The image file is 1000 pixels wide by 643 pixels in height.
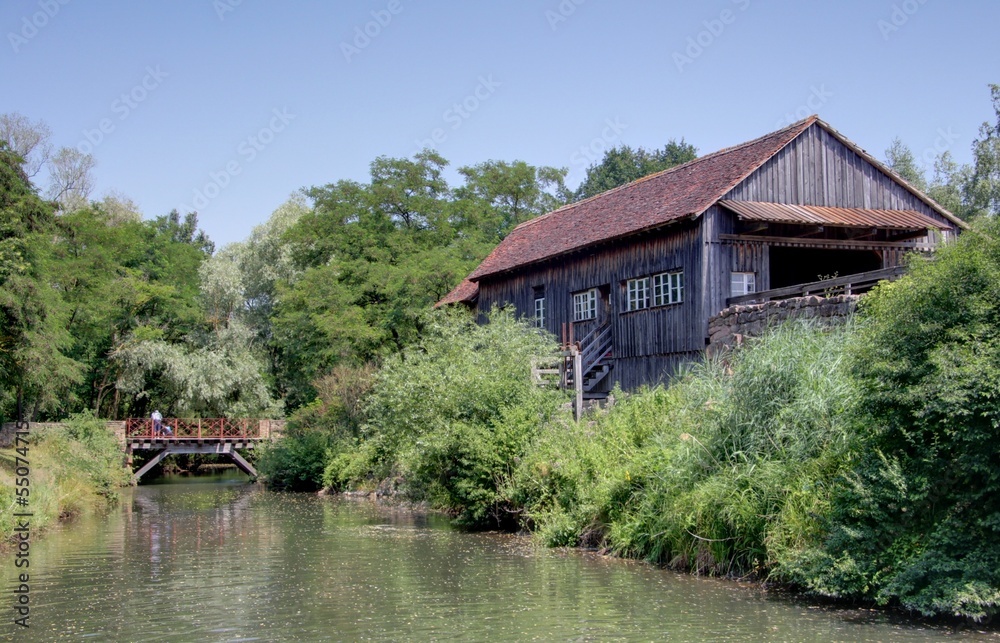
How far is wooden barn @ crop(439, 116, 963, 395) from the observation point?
22.7 meters

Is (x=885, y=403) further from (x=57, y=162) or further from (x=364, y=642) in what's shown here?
(x=57, y=162)

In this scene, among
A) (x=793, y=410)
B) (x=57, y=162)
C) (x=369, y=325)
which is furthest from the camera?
(x=57, y=162)

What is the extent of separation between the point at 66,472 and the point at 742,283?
20096 millimetres

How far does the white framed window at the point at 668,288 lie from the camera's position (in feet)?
77.2

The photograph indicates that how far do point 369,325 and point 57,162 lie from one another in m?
27.6

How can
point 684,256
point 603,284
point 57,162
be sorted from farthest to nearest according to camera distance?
point 57,162 → point 603,284 → point 684,256

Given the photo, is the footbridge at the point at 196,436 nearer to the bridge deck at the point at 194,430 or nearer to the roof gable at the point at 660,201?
the bridge deck at the point at 194,430

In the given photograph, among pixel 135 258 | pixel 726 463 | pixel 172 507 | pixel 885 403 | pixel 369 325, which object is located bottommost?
pixel 172 507

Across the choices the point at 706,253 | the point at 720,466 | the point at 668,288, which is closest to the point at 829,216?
the point at 706,253

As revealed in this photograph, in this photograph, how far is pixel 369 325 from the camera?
128 ft

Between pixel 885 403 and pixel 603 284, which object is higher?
pixel 603 284

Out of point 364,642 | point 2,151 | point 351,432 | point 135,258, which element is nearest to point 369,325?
point 351,432

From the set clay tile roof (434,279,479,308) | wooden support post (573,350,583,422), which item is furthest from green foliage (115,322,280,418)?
wooden support post (573,350,583,422)

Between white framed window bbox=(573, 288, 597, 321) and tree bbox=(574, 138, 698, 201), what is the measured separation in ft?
116
